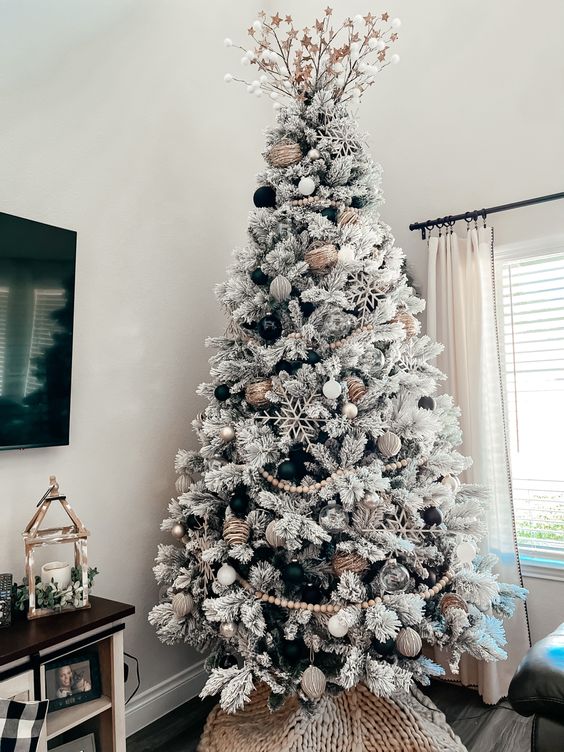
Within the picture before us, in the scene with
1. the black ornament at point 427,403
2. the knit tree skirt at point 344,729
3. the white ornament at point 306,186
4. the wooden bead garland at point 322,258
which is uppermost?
the white ornament at point 306,186

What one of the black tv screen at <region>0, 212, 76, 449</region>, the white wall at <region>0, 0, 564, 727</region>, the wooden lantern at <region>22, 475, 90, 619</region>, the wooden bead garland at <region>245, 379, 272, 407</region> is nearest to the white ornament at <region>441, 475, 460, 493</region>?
the wooden bead garland at <region>245, 379, 272, 407</region>

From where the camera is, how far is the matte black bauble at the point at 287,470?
5.89 feet

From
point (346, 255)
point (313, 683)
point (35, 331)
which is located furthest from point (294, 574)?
Result: point (35, 331)

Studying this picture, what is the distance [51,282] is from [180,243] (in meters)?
0.81

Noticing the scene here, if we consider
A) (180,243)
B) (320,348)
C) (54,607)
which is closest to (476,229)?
(320,348)

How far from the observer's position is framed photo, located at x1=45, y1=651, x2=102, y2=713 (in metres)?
1.61

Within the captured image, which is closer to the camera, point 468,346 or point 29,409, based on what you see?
point 29,409

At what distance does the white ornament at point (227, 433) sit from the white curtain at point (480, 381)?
1232mm

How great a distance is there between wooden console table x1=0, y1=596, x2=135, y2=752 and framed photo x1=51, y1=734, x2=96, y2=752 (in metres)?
0.01

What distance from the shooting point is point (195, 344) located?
2639 millimetres

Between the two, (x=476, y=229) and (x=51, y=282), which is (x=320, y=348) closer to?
(x=51, y=282)

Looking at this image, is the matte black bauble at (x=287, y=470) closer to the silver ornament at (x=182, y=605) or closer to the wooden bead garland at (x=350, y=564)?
the wooden bead garland at (x=350, y=564)

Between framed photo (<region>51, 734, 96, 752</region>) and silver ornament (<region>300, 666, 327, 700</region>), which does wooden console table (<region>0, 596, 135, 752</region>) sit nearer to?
framed photo (<region>51, 734, 96, 752</region>)

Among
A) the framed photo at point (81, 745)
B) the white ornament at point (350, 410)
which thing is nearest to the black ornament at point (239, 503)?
the white ornament at point (350, 410)
